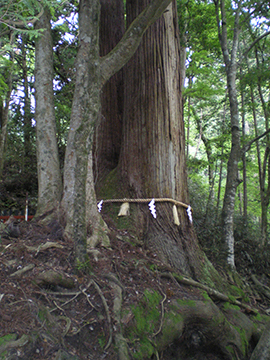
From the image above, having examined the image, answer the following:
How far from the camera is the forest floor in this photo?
7.66 feet

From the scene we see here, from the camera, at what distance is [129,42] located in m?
3.55

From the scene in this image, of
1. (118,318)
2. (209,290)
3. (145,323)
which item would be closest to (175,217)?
(209,290)

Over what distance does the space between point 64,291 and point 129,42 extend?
2814mm

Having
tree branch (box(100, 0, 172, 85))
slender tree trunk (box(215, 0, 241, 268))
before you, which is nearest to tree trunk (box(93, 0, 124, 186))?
tree branch (box(100, 0, 172, 85))

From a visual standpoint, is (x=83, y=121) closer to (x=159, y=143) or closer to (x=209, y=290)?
(x=159, y=143)

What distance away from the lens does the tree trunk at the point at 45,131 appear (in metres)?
3.91

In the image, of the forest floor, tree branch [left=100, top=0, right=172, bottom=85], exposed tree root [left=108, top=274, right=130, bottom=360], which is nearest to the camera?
the forest floor

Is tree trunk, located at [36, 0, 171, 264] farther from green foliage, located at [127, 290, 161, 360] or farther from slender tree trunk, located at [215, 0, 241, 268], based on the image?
slender tree trunk, located at [215, 0, 241, 268]

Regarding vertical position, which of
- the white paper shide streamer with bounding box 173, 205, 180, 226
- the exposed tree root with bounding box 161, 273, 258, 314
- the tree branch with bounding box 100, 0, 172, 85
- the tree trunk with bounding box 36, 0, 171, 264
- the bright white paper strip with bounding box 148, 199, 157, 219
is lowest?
the exposed tree root with bounding box 161, 273, 258, 314

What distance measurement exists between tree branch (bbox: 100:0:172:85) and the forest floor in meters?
1.91

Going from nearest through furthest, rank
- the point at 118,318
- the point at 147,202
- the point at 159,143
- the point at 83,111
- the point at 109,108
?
1. the point at 118,318
2. the point at 83,111
3. the point at 147,202
4. the point at 159,143
5. the point at 109,108

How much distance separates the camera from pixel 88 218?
3.47 m

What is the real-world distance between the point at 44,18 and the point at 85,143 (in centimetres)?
253

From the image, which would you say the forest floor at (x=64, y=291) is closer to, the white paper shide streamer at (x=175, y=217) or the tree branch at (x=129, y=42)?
the white paper shide streamer at (x=175, y=217)
